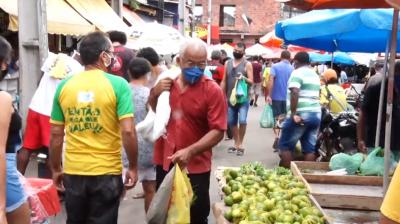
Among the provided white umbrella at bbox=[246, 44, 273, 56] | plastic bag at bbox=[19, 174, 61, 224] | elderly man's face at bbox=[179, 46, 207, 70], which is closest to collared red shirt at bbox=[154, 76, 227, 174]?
elderly man's face at bbox=[179, 46, 207, 70]

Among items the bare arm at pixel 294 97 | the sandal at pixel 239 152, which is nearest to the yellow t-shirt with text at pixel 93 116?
the bare arm at pixel 294 97

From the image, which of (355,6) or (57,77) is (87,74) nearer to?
(57,77)

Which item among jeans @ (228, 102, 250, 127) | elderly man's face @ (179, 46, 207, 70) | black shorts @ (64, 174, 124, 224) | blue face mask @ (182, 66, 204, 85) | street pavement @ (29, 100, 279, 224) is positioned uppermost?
elderly man's face @ (179, 46, 207, 70)

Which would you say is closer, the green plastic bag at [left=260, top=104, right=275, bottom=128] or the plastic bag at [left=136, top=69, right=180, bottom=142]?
the plastic bag at [left=136, top=69, right=180, bottom=142]

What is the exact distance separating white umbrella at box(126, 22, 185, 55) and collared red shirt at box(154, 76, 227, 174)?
5.51 m

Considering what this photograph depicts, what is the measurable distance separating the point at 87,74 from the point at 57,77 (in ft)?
5.57

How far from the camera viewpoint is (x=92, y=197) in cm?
429

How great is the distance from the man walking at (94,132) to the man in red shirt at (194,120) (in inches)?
16.5

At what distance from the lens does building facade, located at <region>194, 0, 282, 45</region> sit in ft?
147

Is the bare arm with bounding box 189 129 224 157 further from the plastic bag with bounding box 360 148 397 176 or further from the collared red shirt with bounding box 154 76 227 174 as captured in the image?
the plastic bag with bounding box 360 148 397 176

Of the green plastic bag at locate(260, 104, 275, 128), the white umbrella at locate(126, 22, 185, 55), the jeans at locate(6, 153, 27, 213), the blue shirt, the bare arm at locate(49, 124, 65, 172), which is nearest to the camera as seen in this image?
the jeans at locate(6, 153, 27, 213)

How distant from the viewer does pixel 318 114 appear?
8195 mm

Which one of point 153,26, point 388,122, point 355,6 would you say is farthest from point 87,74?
point 153,26

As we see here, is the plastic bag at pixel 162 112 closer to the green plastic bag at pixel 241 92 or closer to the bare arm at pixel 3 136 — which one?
the bare arm at pixel 3 136
